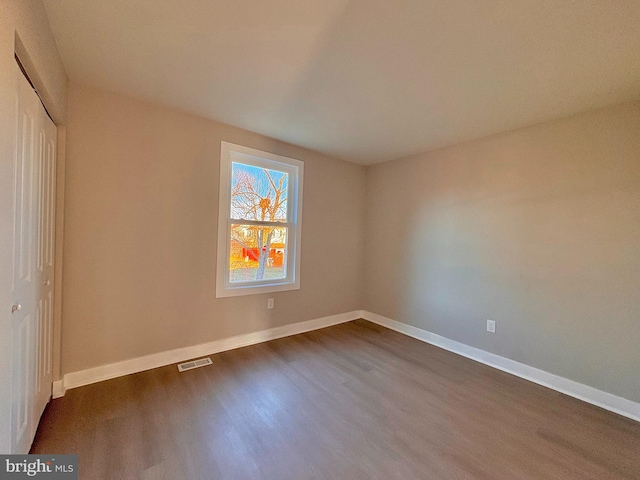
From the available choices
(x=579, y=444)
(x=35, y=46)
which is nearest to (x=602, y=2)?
(x=579, y=444)

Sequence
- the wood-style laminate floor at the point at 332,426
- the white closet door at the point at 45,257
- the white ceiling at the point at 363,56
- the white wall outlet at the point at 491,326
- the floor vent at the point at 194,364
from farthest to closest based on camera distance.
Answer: the white wall outlet at the point at 491,326
the floor vent at the point at 194,364
the white closet door at the point at 45,257
the wood-style laminate floor at the point at 332,426
the white ceiling at the point at 363,56

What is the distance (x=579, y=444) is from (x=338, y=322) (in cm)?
258

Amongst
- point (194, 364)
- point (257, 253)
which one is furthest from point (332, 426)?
point (257, 253)

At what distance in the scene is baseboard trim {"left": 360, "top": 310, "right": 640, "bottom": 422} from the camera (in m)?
2.00

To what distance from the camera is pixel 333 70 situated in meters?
1.78

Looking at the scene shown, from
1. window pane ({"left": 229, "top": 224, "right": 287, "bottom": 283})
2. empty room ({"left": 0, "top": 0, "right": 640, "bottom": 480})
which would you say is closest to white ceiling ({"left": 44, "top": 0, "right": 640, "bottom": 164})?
empty room ({"left": 0, "top": 0, "right": 640, "bottom": 480})

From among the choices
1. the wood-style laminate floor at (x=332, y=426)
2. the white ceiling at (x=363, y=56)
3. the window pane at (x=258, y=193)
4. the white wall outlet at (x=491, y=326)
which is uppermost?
the white ceiling at (x=363, y=56)

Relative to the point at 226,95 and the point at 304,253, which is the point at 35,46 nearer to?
the point at 226,95

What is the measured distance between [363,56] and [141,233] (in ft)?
7.54

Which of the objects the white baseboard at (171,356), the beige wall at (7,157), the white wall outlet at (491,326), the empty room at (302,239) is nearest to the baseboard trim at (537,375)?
the empty room at (302,239)

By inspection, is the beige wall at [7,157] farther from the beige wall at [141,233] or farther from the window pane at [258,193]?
the window pane at [258,193]

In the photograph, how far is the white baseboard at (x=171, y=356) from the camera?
2.07 meters

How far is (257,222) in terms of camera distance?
10.1 feet

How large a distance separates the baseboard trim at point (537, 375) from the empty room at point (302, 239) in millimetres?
18
